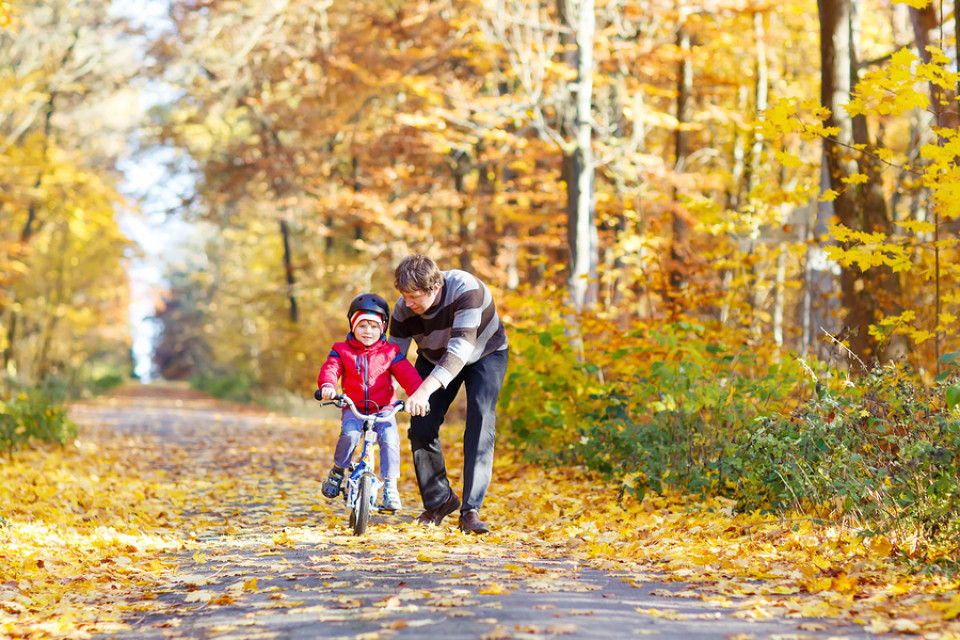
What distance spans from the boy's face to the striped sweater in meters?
0.22

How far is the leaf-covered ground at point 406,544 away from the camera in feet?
14.8

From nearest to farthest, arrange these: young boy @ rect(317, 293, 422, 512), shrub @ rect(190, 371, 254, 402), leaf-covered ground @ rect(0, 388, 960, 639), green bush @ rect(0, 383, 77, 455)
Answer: leaf-covered ground @ rect(0, 388, 960, 639) < young boy @ rect(317, 293, 422, 512) < green bush @ rect(0, 383, 77, 455) < shrub @ rect(190, 371, 254, 402)

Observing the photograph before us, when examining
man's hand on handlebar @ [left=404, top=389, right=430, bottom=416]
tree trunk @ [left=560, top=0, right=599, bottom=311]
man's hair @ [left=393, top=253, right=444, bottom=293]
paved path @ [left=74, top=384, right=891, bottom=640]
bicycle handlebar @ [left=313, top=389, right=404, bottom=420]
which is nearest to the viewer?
paved path @ [left=74, top=384, right=891, bottom=640]

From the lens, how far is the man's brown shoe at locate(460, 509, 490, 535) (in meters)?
6.32

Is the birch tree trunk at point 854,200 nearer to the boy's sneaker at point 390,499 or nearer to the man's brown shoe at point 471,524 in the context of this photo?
the man's brown shoe at point 471,524

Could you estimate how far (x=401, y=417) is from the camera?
16.7 metres

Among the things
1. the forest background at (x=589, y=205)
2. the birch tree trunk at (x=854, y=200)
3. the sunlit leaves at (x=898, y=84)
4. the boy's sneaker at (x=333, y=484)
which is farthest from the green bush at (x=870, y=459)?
the birch tree trunk at (x=854, y=200)

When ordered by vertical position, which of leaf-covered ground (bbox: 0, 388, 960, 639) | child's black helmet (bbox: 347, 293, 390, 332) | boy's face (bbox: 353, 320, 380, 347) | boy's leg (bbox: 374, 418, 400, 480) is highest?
child's black helmet (bbox: 347, 293, 390, 332)

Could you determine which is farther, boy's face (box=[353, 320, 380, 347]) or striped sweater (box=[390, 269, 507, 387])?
boy's face (box=[353, 320, 380, 347])

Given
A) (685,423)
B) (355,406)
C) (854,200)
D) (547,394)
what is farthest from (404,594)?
(854,200)

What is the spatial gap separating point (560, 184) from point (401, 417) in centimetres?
476

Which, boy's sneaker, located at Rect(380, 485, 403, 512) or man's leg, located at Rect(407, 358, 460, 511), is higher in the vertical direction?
man's leg, located at Rect(407, 358, 460, 511)

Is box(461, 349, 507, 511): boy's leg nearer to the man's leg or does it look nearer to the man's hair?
the man's leg

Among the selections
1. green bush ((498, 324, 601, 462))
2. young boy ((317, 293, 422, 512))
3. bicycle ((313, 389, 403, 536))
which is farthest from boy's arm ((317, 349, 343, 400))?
green bush ((498, 324, 601, 462))
